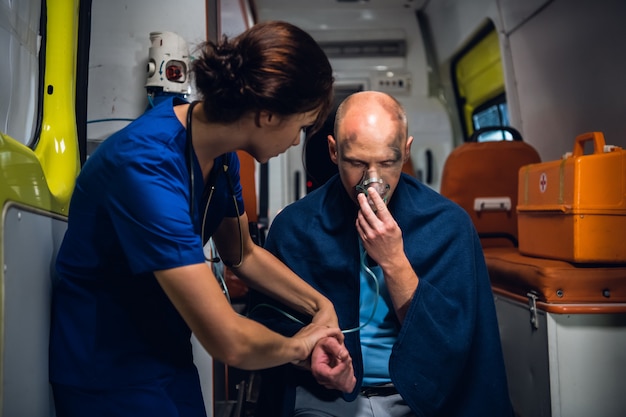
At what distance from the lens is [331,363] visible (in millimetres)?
1543

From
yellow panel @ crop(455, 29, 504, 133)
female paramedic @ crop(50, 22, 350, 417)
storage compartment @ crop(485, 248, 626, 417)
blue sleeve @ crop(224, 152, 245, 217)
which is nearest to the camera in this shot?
female paramedic @ crop(50, 22, 350, 417)

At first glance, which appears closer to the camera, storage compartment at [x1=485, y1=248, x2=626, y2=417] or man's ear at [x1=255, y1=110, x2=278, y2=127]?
man's ear at [x1=255, y1=110, x2=278, y2=127]

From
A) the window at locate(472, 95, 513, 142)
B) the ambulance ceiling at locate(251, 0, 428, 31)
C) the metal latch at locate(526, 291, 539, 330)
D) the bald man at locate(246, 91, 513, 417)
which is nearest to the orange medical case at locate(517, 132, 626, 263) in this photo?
the metal latch at locate(526, 291, 539, 330)

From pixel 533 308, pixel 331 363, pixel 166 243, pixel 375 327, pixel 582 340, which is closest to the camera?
pixel 166 243

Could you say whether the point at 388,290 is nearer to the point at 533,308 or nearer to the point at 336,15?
the point at 533,308

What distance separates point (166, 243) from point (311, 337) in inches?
21.1

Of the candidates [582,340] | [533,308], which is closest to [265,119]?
[533,308]

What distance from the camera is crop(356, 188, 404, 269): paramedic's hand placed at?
164 centimetres

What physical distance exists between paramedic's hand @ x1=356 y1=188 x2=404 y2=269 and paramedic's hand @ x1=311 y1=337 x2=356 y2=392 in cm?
34

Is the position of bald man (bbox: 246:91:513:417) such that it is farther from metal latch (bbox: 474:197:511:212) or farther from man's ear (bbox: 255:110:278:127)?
metal latch (bbox: 474:197:511:212)

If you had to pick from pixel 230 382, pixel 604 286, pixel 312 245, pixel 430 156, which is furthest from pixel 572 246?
pixel 430 156

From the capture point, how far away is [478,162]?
3203 mm

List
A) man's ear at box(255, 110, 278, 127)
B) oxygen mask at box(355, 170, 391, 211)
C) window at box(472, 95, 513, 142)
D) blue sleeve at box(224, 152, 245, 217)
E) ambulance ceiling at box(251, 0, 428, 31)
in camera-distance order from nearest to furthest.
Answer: man's ear at box(255, 110, 278, 127)
blue sleeve at box(224, 152, 245, 217)
oxygen mask at box(355, 170, 391, 211)
window at box(472, 95, 513, 142)
ambulance ceiling at box(251, 0, 428, 31)

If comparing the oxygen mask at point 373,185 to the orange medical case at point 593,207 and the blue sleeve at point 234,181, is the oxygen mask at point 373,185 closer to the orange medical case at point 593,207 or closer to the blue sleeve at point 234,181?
the blue sleeve at point 234,181
